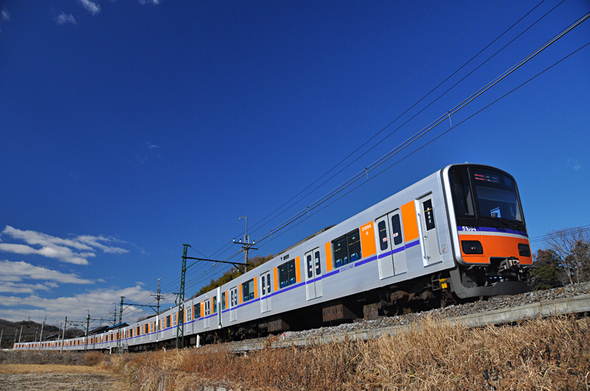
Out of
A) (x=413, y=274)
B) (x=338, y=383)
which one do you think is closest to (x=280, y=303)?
(x=413, y=274)

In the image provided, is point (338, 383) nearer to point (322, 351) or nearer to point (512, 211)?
point (322, 351)

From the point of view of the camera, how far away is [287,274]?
14250mm

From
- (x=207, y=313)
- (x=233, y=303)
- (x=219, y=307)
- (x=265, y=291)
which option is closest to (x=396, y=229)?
(x=265, y=291)

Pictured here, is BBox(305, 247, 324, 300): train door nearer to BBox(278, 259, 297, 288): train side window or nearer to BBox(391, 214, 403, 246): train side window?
BBox(278, 259, 297, 288): train side window

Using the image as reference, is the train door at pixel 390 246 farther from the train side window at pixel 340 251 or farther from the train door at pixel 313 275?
the train door at pixel 313 275

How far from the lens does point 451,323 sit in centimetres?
496

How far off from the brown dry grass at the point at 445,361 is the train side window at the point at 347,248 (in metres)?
4.52

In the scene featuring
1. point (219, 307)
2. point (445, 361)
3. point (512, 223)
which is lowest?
point (445, 361)

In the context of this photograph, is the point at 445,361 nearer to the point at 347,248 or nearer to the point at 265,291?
the point at 347,248

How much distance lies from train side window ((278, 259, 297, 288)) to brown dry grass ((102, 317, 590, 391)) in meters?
7.11

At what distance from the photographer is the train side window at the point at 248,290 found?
17344 mm

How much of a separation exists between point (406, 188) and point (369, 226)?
1533mm

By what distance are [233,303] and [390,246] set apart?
39.3 feet

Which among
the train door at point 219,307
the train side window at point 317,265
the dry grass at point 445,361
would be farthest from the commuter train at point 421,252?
the train door at point 219,307
